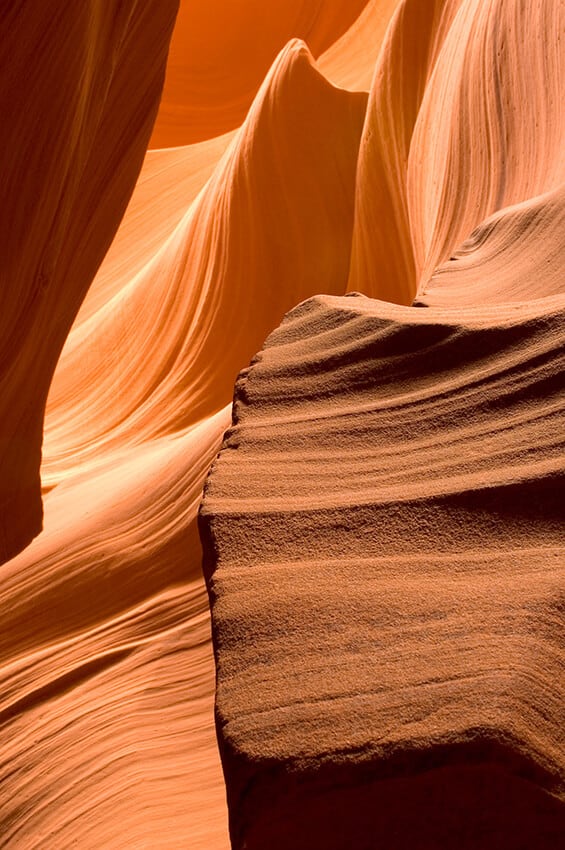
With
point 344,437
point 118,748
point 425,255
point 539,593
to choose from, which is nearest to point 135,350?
point 425,255

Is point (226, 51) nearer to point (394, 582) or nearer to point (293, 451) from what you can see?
point (293, 451)

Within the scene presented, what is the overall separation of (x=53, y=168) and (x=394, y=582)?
2.77ft

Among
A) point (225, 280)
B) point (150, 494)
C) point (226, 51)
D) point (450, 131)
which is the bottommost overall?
point (150, 494)

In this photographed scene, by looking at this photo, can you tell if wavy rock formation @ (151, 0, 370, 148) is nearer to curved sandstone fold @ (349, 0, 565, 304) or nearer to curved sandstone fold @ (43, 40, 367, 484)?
curved sandstone fold @ (43, 40, 367, 484)

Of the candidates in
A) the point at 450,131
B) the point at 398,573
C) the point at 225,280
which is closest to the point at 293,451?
the point at 398,573

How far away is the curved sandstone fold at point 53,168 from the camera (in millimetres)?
1181

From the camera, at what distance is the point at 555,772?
51 cm

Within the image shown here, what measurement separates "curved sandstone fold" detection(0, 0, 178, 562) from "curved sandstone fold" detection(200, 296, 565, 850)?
0.54 metres

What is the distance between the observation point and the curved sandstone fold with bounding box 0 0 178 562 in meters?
1.18

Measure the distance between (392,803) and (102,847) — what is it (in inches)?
26.1

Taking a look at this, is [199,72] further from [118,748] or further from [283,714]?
[283,714]

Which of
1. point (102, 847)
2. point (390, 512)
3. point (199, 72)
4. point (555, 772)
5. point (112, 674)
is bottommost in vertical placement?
point (102, 847)

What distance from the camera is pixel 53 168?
127cm

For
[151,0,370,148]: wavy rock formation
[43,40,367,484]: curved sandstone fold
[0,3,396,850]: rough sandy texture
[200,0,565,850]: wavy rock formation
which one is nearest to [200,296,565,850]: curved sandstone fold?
[200,0,565,850]: wavy rock formation
